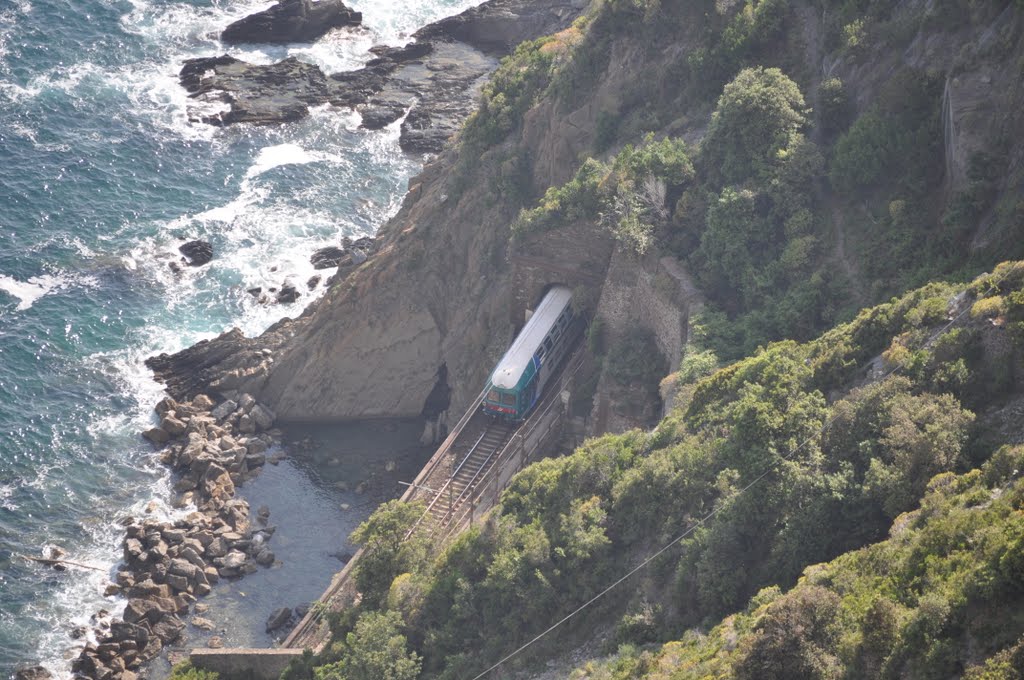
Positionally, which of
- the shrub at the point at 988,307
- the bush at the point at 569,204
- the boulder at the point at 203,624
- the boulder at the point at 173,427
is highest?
the shrub at the point at 988,307

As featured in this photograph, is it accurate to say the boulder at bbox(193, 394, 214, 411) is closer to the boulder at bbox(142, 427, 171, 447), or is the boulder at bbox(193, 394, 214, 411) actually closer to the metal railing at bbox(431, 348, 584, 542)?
the boulder at bbox(142, 427, 171, 447)

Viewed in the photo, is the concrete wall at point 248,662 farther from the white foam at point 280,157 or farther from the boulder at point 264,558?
the white foam at point 280,157

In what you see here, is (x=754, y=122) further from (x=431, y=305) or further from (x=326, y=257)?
(x=326, y=257)

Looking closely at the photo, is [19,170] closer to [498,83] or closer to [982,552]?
[498,83]

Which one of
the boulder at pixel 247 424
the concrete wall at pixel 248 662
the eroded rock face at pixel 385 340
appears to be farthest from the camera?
the eroded rock face at pixel 385 340

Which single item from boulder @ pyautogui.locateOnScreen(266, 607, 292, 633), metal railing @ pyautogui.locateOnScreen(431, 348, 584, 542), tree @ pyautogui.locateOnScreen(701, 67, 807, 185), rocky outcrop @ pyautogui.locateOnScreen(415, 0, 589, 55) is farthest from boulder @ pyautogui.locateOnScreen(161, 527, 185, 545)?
rocky outcrop @ pyautogui.locateOnScreen(415, 0, 589, 55)

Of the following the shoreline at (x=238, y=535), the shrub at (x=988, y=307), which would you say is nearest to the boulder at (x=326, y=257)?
the shoreline at (x=238, y=535)

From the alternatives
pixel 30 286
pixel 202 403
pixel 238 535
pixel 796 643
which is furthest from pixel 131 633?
pixel 796 643

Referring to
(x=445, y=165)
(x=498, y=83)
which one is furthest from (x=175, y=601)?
(x=498, y=83)
